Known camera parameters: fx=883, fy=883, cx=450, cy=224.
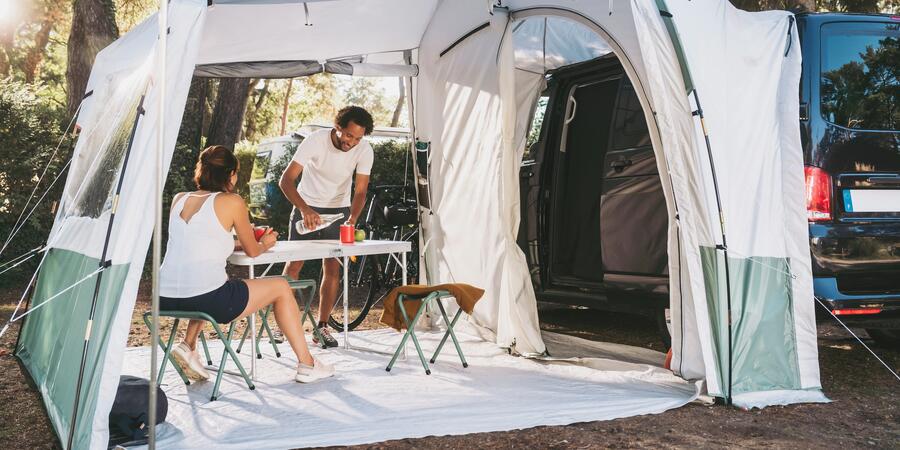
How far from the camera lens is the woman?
14.2 feet

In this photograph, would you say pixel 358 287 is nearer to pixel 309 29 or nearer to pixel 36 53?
pixel 309 29

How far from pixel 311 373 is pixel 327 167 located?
67.2 inches

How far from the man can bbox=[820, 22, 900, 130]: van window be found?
277cm

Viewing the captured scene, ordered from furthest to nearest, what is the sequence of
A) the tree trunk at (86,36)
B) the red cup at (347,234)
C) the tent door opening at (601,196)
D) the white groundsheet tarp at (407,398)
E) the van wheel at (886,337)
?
the tree trunk at (86,36), the van wheel at (886,337), the red cup at (347,234), the tent door opening at (601,196), the white groundsheet tarp at (407,398)

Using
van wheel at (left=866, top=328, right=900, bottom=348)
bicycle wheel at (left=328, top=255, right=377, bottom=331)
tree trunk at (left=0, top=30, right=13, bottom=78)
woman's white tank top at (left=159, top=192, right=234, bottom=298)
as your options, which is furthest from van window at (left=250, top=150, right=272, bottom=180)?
tree trunk at (left=0, top=30, right=13, bottom=78)

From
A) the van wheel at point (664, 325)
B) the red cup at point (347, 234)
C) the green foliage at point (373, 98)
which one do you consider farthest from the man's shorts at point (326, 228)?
the green foliage at point (373, 98)

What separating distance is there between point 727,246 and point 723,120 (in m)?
0.62

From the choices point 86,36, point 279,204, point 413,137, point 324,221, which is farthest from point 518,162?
point 86,36

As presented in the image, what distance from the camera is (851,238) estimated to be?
429 centimetres

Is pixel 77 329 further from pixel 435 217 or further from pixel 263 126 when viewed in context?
pixel 263 126

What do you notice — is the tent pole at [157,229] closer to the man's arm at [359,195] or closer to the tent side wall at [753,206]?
the tent side wall at [753,206]

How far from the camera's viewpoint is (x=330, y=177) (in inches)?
238

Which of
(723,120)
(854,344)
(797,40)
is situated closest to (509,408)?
(723,120)

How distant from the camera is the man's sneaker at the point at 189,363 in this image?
4.84 meters
